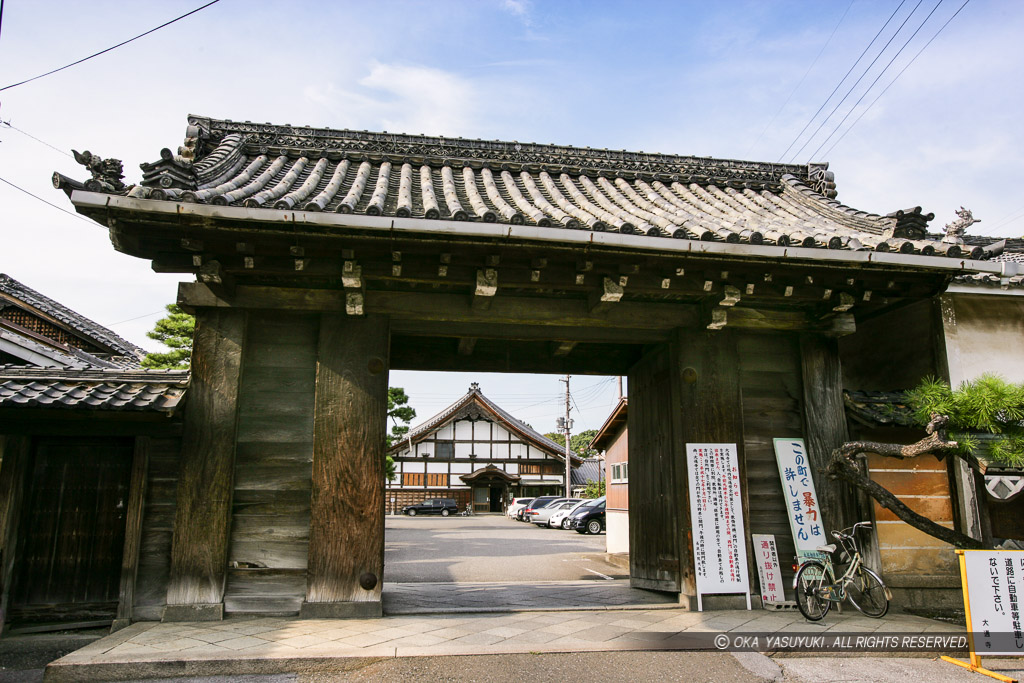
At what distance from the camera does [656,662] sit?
17.8ft

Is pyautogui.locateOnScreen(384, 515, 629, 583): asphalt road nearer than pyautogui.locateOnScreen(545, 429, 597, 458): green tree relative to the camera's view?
Yes

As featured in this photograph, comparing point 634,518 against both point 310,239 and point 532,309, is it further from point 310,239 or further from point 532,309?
point 310,239

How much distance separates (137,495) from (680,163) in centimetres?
906

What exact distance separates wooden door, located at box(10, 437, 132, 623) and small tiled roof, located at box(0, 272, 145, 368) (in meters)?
13.1

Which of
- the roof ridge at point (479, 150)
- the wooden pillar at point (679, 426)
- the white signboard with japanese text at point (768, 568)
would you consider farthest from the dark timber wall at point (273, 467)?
the white signboard with japanese text at point (768, 568)

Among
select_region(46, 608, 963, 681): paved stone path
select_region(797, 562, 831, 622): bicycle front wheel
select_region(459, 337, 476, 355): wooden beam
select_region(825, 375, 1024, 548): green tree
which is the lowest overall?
select_region(46, 608, 963, 681): paved stone path

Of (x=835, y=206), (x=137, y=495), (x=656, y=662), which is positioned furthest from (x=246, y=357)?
(x=835, y=206)

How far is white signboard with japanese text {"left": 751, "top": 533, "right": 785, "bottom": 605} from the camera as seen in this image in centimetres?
735

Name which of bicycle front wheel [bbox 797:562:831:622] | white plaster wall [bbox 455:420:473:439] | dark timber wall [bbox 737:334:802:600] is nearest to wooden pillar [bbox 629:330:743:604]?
dark timber wall [bbox 737:334:802:600]

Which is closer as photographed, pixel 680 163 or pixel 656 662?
pixel 656 662

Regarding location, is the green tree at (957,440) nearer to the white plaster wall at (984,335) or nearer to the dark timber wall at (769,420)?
the dark timber wall at (769,420)

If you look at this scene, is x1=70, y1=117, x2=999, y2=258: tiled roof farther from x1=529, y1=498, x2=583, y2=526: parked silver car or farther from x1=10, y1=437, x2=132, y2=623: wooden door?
x1=529, y1=498, x2=583, y2=526: parked silver car

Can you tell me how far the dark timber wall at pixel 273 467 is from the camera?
6.72 m

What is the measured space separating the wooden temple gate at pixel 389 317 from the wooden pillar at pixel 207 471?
2 cm
